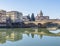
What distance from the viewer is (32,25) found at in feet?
108

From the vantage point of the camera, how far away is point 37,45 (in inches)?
428

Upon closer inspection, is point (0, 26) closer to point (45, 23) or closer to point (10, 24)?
point (10, 24)

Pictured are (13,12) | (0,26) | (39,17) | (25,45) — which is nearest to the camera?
(25,45)

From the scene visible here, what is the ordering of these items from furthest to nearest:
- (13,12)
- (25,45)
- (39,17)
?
(39,17) < (13,12) < (25,45)

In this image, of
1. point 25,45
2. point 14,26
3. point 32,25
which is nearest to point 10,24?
point 14,26

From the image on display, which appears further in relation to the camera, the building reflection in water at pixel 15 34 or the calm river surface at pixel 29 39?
the building reflection in water at pixel 15 34

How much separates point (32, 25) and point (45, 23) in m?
2.55

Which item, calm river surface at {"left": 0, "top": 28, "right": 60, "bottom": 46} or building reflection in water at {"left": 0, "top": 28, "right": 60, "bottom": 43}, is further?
building reflection in water at {"left": 0, "top": 28, "right": 60, "bottom": 43}

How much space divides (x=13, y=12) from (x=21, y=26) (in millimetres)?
10616

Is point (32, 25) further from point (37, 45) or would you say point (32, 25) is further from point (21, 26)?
point (37, 45)

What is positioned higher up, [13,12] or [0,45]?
[13,12]

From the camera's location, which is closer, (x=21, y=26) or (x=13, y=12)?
(x=21, y=26)

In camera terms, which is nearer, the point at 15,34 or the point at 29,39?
the point at 29,39

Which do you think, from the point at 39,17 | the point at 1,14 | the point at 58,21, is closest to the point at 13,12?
the point at 1,14
